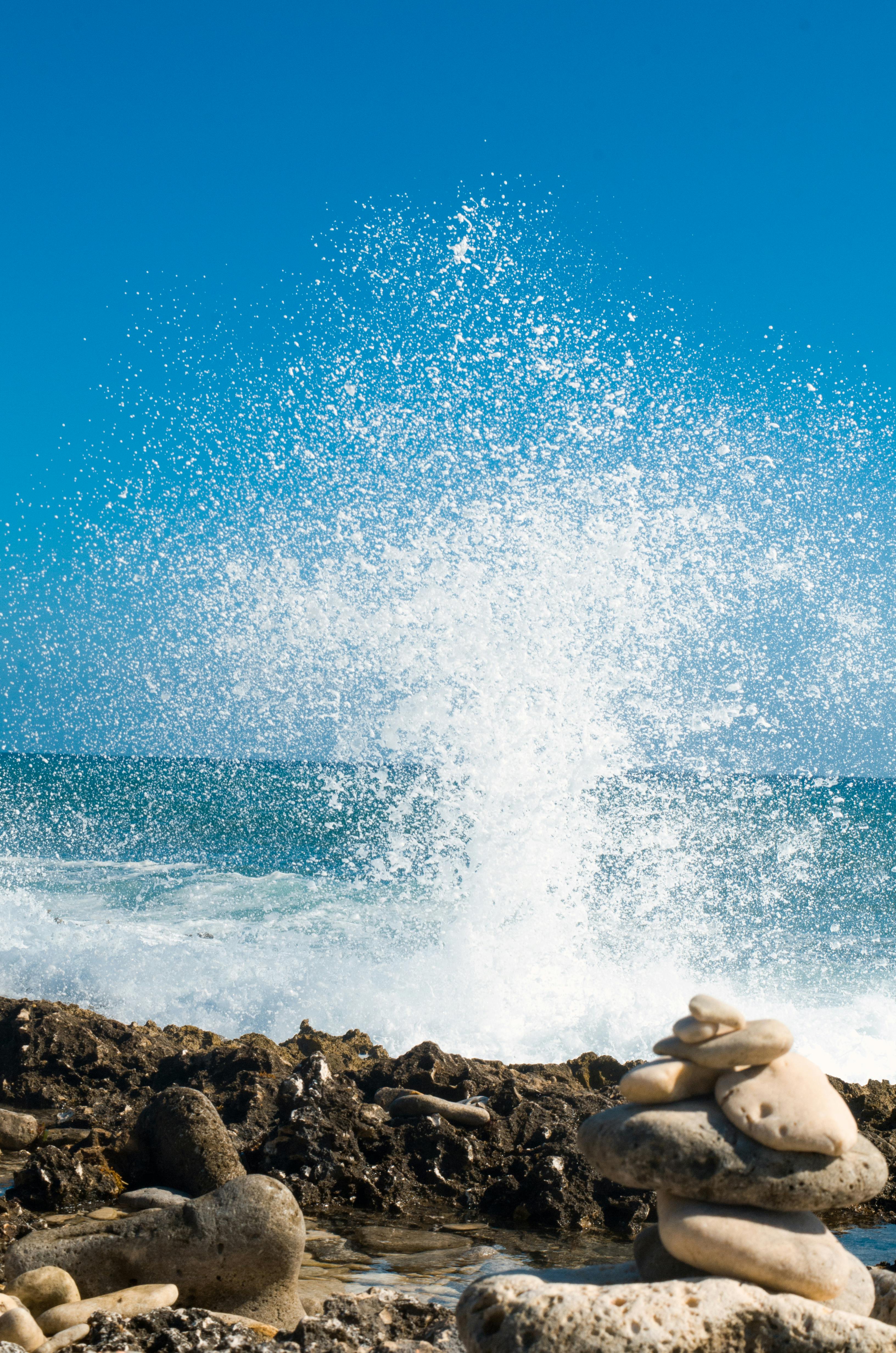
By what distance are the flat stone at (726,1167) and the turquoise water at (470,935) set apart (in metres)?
5.92

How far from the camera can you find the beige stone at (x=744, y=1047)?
3.23 metres

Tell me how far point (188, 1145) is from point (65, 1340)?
6.03 ft

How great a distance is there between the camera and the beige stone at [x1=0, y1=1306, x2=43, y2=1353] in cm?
326

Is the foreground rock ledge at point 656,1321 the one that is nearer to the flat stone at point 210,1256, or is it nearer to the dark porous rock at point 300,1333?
the dark porous rock at point 300,1333

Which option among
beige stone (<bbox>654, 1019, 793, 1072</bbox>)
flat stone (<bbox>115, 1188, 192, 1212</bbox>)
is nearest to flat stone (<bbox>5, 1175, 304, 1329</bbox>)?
flat stone (<bbox>115, 1188, 192, 1212</bbox>)

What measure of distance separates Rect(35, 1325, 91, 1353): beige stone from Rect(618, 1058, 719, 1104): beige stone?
1.81 metres

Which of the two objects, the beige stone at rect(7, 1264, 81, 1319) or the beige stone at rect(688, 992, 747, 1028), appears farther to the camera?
the beige stone at rect(7, 1264, 81, 1319)

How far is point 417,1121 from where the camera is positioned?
18.5 feet

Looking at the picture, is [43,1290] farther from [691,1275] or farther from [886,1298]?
[886,1298]

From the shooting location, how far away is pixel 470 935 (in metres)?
11.2

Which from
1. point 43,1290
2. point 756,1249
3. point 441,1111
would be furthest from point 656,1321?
point 441,1111

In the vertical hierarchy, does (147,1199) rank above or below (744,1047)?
below

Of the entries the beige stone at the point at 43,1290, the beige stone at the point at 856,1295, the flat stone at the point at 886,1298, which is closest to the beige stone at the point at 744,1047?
the beige stone at the point at 856,1295

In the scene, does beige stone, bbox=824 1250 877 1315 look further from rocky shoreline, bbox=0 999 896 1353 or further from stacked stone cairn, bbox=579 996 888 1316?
rocky shoreline, bbox=0 999 896 1353
